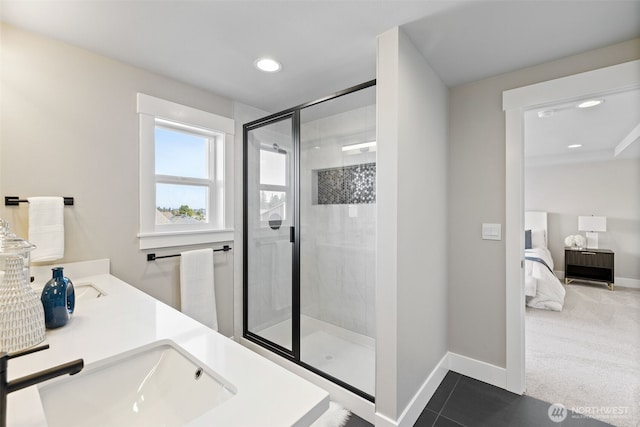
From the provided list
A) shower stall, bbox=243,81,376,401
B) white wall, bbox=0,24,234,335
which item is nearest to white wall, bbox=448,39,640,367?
shower stall, bbox=243,81,376,401

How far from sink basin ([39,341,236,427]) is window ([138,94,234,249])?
54.7 inches

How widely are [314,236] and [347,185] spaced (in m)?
0.59

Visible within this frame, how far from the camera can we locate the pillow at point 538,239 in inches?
214

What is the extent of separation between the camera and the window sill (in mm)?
2068

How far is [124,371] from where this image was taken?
866 millimetres

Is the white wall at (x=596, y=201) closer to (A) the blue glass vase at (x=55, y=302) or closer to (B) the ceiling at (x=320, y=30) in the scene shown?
(B) the ceiling at (x=320, y=30)

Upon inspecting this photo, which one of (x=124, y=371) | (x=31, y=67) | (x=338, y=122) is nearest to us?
(x=124, y=371)

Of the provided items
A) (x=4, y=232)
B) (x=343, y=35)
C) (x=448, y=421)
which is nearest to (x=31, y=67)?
(x=4, y=232)

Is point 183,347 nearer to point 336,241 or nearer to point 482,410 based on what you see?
point 336,241

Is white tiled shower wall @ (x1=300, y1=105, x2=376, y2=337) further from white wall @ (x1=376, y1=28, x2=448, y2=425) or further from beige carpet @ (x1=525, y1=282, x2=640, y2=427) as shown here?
beige carpet @ (x1=525, y1=282, x2=640, y2=427)

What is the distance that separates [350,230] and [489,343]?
140 centimetres

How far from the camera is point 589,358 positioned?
2494 millimetres

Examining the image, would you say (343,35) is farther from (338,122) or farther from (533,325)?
(533,325)

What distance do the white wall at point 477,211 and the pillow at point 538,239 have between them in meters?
4.28
